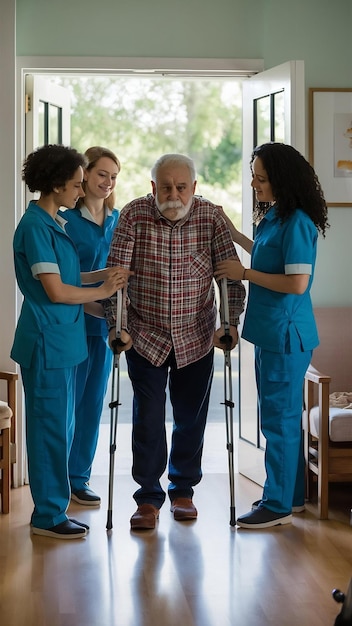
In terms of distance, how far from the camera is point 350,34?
4820mm

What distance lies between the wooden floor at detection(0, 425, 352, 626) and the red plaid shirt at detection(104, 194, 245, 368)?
2.43ft

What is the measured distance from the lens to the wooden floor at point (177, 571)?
2.98 meters

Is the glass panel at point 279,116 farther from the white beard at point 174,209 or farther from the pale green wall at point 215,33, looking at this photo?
the white beard at point 174,209

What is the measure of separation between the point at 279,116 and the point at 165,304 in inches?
47.9

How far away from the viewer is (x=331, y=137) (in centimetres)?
479

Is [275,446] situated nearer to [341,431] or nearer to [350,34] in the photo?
[341,431]

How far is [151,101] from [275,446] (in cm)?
1151

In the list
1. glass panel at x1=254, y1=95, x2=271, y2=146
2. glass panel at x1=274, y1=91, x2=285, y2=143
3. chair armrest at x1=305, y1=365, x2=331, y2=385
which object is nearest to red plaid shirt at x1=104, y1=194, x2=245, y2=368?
chair armrest at x1=305, y1=365, x2=331, y2=385

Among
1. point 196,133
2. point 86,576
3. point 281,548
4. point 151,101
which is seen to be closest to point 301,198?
point 281,548

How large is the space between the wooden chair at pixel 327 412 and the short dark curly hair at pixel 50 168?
1376mm

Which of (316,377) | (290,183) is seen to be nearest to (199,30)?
(290,183)

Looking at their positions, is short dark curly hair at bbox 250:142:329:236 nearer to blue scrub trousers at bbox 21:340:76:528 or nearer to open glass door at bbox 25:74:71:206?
blue scrub trousers at bbox 21:340:76:528

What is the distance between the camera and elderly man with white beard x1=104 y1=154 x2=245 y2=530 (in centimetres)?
387

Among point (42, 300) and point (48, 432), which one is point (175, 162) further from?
point (48, 432)
